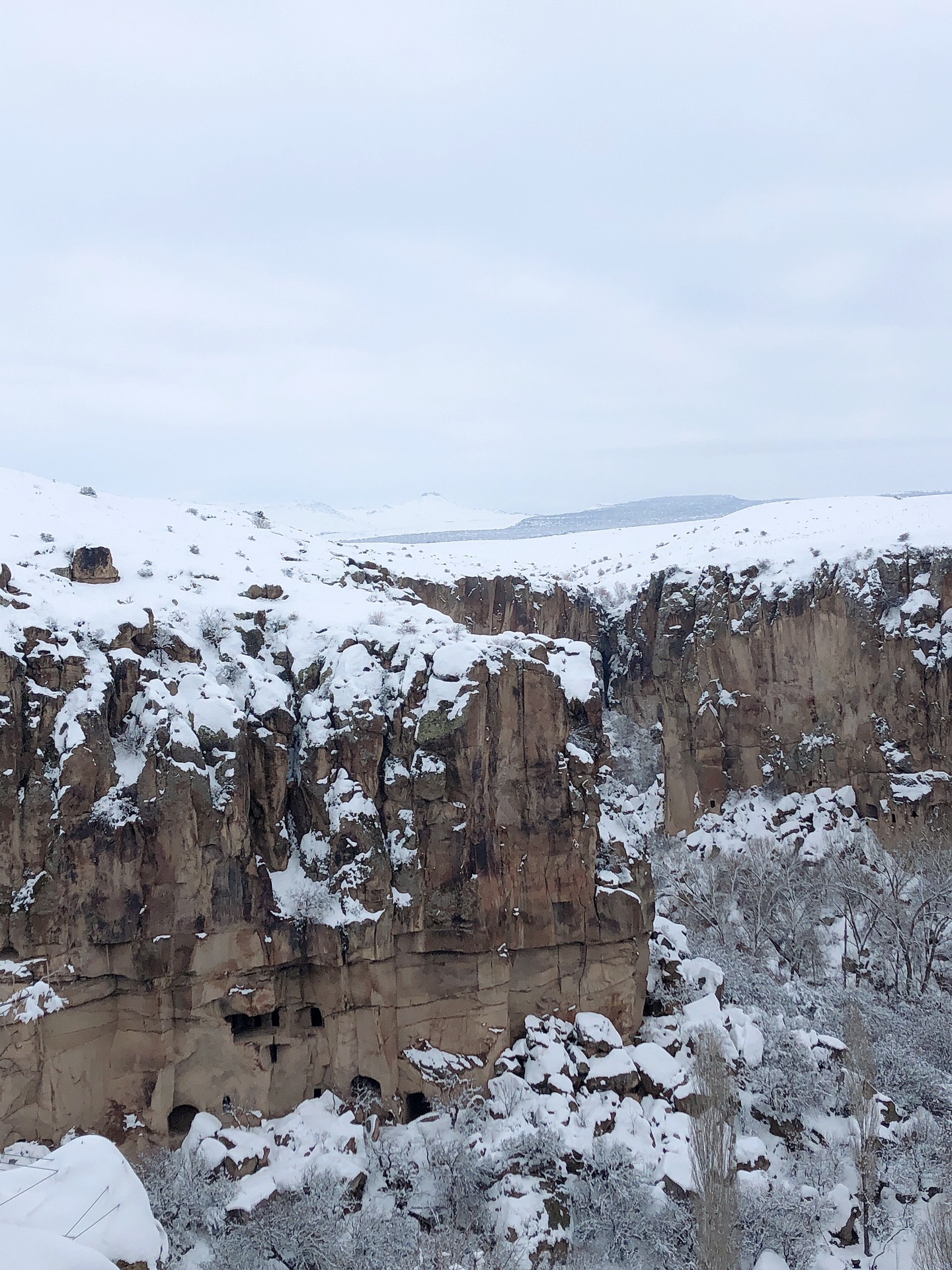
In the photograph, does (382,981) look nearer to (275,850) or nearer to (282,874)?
(282,874)

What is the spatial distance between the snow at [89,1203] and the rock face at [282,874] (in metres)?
9.17

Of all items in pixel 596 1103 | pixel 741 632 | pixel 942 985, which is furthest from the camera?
pixel 741 632

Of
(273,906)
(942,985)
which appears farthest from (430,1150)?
(942,985)

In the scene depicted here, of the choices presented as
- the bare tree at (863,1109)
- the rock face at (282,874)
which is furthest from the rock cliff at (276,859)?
the bare tree at (863,1109)

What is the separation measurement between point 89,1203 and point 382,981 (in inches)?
466

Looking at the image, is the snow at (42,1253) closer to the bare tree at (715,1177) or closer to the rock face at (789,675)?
the bare tree at (715,1177)

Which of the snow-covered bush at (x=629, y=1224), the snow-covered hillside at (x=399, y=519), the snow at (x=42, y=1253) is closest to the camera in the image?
the snow at (x=42, y=1253)

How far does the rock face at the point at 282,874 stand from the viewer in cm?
1845

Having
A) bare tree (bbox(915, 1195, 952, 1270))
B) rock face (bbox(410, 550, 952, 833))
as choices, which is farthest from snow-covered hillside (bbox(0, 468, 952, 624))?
bare tree (bbox(915, 1195, 952, 1270))

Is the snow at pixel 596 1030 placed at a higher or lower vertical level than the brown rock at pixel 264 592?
Answer: lower

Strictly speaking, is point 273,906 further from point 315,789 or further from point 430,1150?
point 430,1150

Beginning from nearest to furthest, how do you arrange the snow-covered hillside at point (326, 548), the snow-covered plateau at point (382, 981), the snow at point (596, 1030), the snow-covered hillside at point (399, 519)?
the snow-covered plateau at point (382, 981), the snow at point (596, 1030), the snow-covered hillside at point (326, 548), the snow-covered hillside at point (399, 519)

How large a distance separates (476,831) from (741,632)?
1051 inches

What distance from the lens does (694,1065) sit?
2120 centimetres
